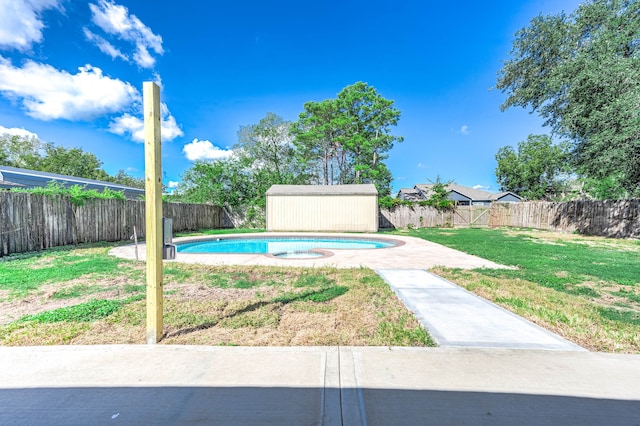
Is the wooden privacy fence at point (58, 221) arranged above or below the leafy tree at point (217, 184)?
below

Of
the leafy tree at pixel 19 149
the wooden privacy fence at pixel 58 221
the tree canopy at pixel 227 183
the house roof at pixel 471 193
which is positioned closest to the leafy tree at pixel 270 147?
the tree canopy at pixel 227 183

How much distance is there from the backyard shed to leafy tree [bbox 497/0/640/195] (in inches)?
351

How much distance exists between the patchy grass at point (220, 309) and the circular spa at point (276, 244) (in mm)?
4351

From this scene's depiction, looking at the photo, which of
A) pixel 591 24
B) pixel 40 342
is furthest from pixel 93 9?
pixel 591 24

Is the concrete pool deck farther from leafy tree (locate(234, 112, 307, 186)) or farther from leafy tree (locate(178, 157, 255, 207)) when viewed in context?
leafy tree (locate(234, 112, 307, 186))

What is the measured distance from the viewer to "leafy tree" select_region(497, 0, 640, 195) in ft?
29.9

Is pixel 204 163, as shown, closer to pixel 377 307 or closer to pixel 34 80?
pixel 34 80

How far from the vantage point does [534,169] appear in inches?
1265

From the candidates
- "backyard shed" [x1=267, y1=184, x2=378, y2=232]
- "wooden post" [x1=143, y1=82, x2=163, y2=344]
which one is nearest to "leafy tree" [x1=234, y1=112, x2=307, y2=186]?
"backyard shed" [x1=267, y1=184, x2=378, y2=232]

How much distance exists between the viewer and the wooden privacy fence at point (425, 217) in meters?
18.2

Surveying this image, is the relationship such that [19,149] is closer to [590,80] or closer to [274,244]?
[274,244]

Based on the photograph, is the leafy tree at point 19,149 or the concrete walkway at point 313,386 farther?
the leafy tree at point 19,149

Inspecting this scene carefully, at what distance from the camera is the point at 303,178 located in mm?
25031

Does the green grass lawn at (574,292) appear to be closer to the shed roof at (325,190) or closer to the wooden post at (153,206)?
the wooden post at (153,206)
